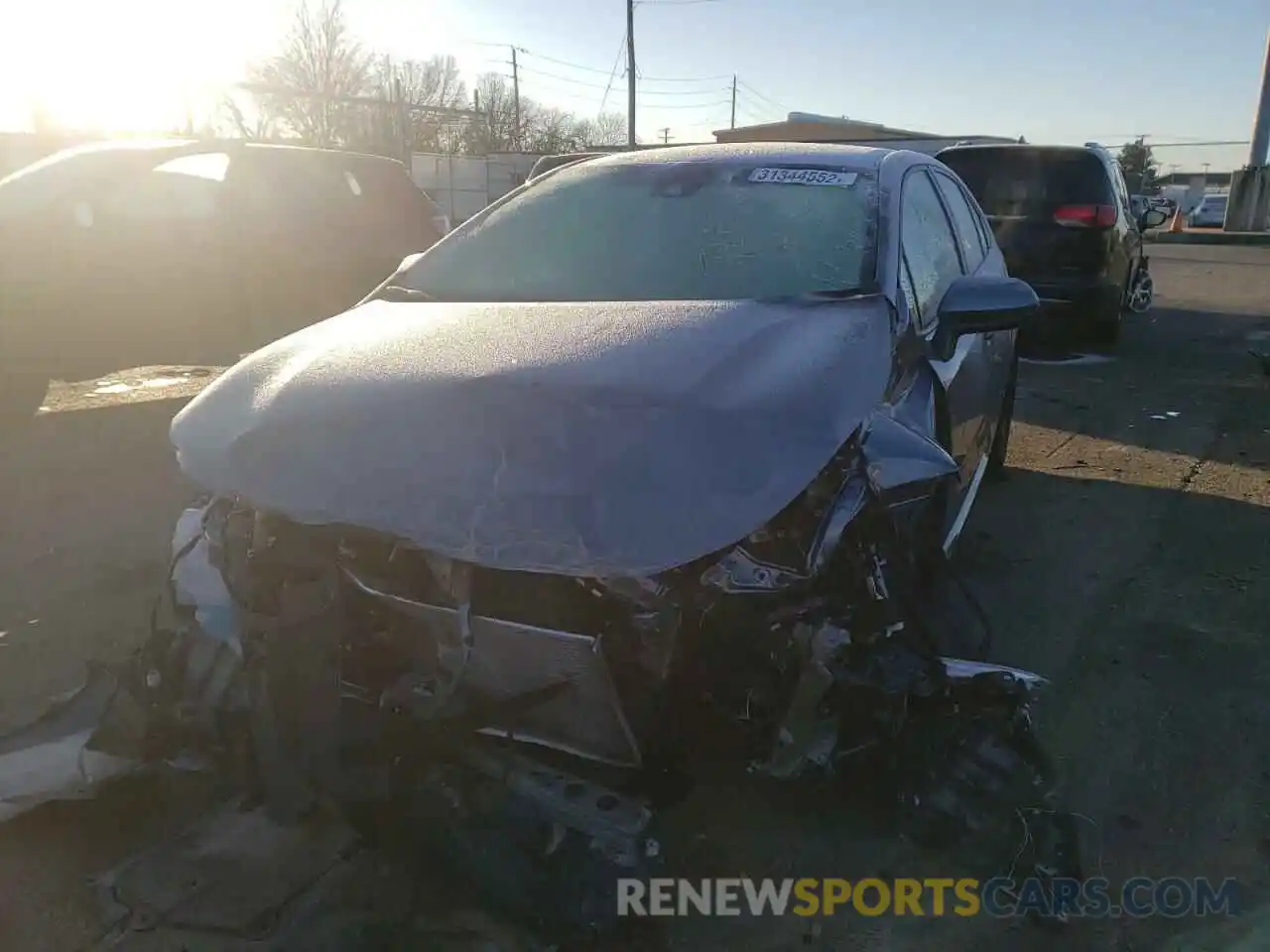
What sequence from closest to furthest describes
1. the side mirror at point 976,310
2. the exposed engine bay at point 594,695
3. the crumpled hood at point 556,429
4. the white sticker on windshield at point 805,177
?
the crumpled hood at point 556,429 < the exposed engine bay at point 594,695 < the side mirror at point 976,310 < the white sticker on windshield at point 805,177

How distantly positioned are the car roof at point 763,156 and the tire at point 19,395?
427 centimetres

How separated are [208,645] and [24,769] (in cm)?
65

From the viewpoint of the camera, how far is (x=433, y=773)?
2.12m

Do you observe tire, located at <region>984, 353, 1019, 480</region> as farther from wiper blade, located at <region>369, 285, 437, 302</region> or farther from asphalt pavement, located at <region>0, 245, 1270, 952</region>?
wiper blade, located at <region>369, 285, 437, 302</region>

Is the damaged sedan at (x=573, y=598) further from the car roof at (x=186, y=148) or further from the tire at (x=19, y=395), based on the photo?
the car roof at (x=186, y=148)

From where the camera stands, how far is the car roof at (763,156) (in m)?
3.41

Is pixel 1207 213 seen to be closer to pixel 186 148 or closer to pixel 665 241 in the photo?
pixel 186 148

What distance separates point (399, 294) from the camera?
3.17 meters

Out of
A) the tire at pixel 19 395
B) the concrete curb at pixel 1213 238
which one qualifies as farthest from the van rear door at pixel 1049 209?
the concrete curb at pixel 1213 238

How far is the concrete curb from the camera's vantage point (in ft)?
74.1

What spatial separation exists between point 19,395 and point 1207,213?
39.7 m

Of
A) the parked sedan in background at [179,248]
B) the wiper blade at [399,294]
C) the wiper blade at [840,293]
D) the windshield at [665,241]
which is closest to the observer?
the wiper blade at [840,293]

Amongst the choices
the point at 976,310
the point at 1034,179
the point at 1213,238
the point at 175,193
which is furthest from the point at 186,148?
the point at 1213,238

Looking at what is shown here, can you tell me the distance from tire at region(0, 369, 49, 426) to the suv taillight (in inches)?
305
